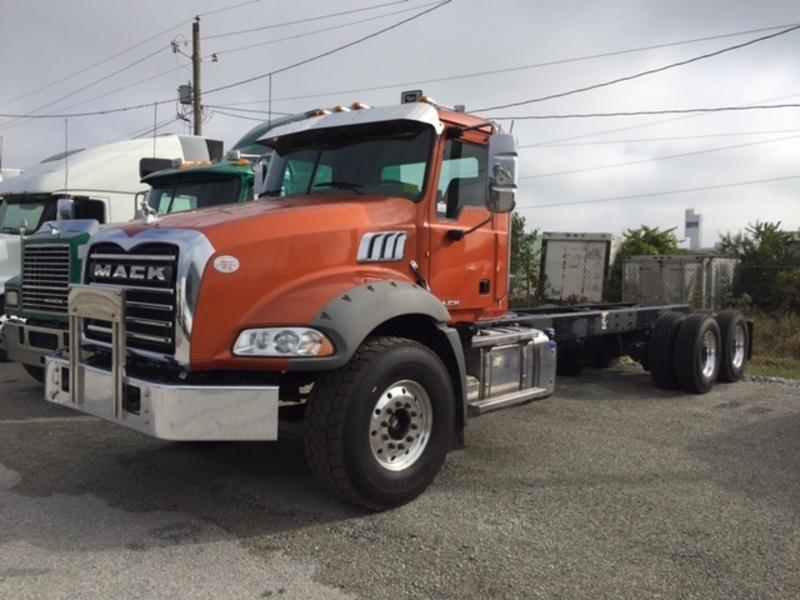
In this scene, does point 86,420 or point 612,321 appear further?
point 612,321

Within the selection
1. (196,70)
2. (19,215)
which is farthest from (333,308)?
(196,70)

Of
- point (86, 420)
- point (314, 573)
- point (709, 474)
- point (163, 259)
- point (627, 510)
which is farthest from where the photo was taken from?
point (86, 420)

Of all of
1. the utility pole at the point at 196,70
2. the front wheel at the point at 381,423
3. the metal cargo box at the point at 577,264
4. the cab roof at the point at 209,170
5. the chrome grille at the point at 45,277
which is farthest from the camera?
the utility pole at the point at 196,70

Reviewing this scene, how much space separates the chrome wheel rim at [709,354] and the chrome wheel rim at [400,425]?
209 inches

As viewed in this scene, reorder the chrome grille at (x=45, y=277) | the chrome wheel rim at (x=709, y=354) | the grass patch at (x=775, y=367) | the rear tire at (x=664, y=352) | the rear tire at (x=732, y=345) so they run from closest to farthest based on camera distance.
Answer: the chrome grille at (x=45, y=277)
the rear tire at (x=664, y=352)
the chrome wheel rim at (x=709, y=354)
the rear tire at (x=732, y=345)
the grass patch at (x=775, y=367)

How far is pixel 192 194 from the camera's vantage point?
8828mm

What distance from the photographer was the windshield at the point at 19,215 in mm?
10547

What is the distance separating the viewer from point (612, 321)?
8.68m

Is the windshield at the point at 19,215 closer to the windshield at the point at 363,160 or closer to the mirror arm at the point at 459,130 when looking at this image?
the windshield at the point at 363,160

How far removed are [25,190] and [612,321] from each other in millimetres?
8760

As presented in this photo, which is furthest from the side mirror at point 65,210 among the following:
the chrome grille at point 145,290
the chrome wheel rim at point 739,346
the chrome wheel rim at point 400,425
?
the chrome wheel rim at point 739,346

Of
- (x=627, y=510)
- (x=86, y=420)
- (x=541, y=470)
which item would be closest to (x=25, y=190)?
(x=86, y=420)

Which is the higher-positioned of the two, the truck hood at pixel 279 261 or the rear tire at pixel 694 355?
the truck hood at pixel 279 261

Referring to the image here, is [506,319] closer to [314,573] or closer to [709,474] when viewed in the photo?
[709,474]
